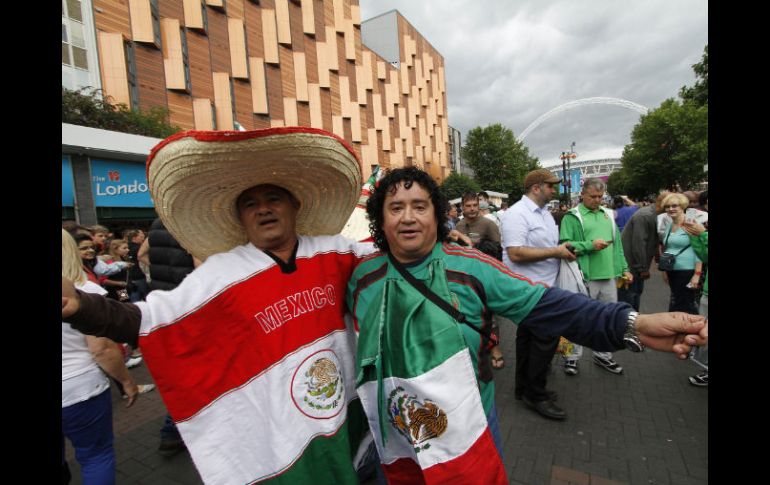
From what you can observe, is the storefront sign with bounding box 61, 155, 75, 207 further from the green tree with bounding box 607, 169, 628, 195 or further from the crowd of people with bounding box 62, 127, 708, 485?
the green tree with bounding box 607, 169, 628, 195

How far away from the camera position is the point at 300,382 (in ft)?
4.92

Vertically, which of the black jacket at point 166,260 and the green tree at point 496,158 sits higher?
the green tree at point 496,158

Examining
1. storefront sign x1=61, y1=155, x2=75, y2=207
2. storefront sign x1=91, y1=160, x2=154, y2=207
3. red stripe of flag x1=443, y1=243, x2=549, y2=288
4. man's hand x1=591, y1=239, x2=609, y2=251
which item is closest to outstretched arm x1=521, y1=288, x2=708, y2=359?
red stripe of flag x1=443, y1=243, x2=549, y2=288

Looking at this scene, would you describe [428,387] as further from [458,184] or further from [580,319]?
[458,184]

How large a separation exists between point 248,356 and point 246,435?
0.31 meters

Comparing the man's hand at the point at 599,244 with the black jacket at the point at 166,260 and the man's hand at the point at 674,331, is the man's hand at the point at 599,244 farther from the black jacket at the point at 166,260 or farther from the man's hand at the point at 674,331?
the black jacket at the point at 166,260

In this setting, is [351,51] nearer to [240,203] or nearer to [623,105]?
[240,203]

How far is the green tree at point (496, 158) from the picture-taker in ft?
156

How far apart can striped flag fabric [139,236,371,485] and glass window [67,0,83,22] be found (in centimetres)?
1841

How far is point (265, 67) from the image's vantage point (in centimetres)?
2320

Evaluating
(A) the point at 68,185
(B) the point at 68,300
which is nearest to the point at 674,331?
(B) the point at 68,300

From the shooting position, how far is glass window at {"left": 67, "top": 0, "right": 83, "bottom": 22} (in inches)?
530

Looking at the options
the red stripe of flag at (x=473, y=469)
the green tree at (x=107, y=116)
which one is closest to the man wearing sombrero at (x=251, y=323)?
the red stripe of flag at (x=473, y=469)

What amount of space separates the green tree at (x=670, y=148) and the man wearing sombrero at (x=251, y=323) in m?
31.0
